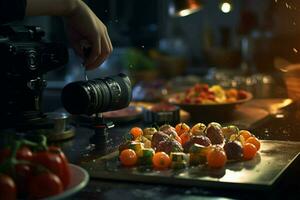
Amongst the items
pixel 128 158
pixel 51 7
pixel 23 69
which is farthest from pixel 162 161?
pixel 51 7

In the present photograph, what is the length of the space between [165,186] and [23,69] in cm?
74

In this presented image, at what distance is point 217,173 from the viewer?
2020mm

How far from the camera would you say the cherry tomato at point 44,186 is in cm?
156

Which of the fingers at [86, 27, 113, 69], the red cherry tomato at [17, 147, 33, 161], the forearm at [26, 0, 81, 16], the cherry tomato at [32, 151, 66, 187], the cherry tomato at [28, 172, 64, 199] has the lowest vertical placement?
the cherry tomato at [28, 172, 64, 199]

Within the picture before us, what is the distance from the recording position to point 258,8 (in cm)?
783

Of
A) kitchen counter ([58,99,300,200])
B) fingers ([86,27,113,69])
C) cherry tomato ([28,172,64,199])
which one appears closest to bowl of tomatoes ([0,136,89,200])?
cherry tomato ([28,172,64,199])

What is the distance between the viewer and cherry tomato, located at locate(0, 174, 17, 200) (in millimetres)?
1528

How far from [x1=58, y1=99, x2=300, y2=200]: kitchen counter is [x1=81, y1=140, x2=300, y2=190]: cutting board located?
0.07 ft

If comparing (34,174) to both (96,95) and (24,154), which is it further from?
(96,95)

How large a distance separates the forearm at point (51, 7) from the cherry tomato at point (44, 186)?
91 cm

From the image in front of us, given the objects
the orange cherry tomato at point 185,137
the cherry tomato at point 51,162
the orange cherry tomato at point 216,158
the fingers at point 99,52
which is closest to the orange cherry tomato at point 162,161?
the orange cherry tomato at point 216,158

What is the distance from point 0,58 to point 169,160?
72cm

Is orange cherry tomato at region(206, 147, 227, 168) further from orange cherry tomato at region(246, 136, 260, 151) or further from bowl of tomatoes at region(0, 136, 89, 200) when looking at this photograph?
bowl of tomatoes at region(0, 136, 89, 200)

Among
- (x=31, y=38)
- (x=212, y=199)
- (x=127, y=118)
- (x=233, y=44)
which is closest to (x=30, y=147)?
(x=212, y=199)
